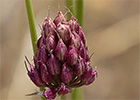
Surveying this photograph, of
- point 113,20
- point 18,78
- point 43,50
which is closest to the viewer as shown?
point 43,50

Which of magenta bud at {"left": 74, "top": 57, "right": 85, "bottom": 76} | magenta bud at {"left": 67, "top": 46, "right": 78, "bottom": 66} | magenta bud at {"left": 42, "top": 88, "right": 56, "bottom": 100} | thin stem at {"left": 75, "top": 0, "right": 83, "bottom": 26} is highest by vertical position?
thin stem at {"left": 75, "top": 0, "right": 83, "bottom": 26}

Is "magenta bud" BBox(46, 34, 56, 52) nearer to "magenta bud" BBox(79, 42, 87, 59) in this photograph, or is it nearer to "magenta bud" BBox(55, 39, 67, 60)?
"magenta bud" BBox(55, 39, 67, 60)

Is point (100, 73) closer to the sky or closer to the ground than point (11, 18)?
closer to the ground

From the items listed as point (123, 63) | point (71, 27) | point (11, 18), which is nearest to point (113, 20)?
point (123, 63)

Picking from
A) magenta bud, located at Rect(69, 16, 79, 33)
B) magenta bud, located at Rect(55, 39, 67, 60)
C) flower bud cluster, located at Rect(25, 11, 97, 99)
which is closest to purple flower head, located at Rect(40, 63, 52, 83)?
flower bud cluster, located at Rect(25, 11, 97, 99)

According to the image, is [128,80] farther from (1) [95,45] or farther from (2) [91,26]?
(2) [91,26]

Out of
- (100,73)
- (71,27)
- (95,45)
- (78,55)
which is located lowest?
(100,73)

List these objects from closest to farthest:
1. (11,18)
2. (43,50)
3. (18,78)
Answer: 1. (43,50)
2. (18,78)
3. (11,18)
